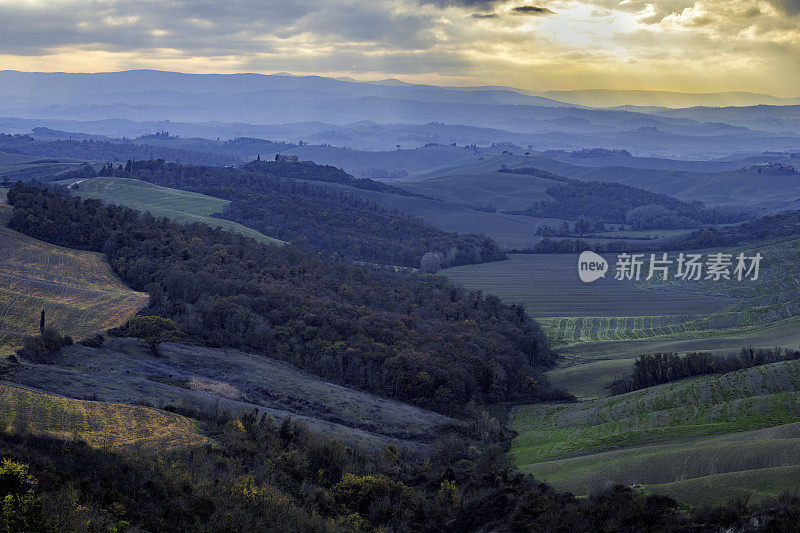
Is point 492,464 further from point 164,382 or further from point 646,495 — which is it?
point 164,382

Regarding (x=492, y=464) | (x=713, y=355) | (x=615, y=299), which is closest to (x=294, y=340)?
(x=492, y=464)

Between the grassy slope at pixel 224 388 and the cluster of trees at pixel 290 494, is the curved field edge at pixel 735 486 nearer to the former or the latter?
the cluster of trees at pixel 290 494

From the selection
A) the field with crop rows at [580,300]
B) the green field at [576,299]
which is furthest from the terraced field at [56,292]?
the green field at [576,299]

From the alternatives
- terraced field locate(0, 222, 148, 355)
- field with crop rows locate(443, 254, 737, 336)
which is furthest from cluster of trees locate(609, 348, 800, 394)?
terraced field locate(0, 222, 148, 355)

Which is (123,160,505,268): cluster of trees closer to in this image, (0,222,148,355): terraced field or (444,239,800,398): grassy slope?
(444,239,800,398): grassy slope

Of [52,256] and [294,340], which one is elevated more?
[52,256]

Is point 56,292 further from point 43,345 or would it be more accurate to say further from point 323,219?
point 323,219

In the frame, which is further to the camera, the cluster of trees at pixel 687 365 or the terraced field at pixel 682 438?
the cluster of trees at pixel 687 365
